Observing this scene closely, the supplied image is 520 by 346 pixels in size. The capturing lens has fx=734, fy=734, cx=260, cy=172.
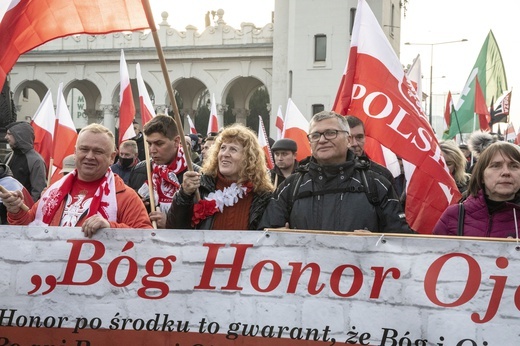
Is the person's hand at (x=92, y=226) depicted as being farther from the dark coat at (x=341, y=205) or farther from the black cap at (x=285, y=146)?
the black cap at (x=285, y=146)

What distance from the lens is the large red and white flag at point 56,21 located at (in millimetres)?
4039

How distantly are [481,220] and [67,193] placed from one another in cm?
231

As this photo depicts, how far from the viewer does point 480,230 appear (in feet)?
12.8

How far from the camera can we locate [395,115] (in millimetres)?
5453

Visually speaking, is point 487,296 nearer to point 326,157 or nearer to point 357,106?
point 326,157

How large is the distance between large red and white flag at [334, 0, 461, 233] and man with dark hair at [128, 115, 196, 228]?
1.37 meters

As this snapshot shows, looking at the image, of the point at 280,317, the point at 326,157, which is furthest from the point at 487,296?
the point at 326,157

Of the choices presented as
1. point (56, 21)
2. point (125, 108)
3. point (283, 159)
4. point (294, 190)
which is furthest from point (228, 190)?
point (125, 108)

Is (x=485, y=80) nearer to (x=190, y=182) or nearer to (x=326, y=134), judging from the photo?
(x=326, y=134)

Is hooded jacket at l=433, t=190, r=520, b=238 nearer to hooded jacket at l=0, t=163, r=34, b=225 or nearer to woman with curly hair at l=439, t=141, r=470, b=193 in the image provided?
woman with curly hair at l=439, t=141, r=470, b=193

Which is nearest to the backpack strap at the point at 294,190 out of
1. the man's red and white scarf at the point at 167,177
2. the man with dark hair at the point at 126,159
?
the man's red and white scarf at the point at 167,177

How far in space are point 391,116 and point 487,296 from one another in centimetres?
244

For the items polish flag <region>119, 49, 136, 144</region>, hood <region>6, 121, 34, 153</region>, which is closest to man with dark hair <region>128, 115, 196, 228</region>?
polish flag <region>119, 49, 136, 144</region>

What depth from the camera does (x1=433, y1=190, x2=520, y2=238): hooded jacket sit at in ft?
12.6
